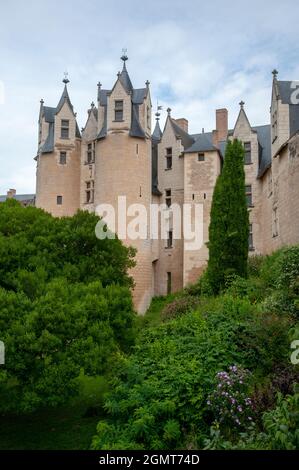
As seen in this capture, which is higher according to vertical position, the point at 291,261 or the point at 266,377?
the point at 291,261

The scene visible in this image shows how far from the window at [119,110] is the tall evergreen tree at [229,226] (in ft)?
30.8

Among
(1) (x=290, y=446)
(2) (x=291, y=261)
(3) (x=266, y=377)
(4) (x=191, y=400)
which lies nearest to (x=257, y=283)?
(2) (x=291, y=261)

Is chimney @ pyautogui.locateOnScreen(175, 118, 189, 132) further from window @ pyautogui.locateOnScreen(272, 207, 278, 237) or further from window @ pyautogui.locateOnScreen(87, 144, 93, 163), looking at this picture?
window @ pyautogui.locateOnScreen(272, 207, 278, 237)

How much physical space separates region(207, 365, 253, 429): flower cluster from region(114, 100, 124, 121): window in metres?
22.3

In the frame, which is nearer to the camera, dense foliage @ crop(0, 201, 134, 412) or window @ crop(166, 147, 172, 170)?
dense foliage @ crop(0, 201, 134, 412)

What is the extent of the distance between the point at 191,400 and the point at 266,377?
2.13 m

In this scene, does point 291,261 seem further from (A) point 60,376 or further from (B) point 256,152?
(B) point 256,152

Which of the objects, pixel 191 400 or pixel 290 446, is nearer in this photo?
pixel 290 446

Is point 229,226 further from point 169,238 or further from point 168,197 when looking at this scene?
point 168,197

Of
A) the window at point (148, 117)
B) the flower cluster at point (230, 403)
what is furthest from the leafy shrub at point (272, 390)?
the window at point (148, 117)

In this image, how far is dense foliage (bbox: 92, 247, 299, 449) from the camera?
7961mm

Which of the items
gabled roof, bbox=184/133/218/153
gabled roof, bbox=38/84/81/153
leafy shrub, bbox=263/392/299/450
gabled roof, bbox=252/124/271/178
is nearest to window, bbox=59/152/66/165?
gabled roof, bbox=38/84/81/153

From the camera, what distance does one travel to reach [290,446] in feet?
21.5

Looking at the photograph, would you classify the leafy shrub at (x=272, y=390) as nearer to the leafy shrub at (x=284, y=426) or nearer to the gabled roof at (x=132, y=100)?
the leafy shrub at (x=284, y=426)
